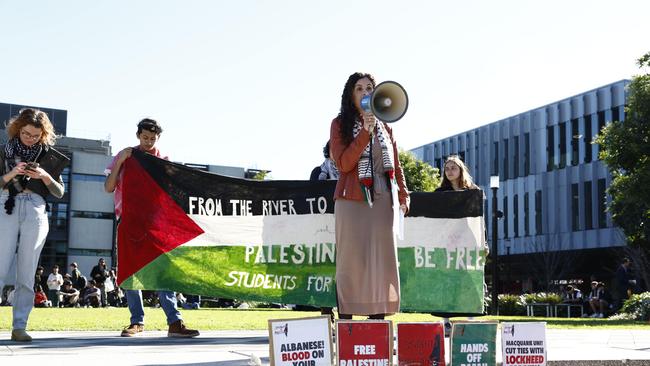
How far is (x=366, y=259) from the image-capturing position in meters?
5.50

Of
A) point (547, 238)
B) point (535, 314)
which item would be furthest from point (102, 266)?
point (547, 238)

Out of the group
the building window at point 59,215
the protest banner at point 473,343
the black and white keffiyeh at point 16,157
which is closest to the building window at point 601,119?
the building window at point 59,215

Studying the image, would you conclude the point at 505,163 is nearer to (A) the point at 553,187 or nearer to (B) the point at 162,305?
(A) the point at 553,187

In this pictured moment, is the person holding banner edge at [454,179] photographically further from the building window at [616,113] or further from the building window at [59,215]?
the building window at [59,215]

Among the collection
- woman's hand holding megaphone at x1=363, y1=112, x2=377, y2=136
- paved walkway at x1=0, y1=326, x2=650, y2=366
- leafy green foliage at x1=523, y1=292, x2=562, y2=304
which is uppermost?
woman's hand holding megaphone at x1=363, y1=112, x2=377, y2=136

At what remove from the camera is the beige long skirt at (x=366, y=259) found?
545 centimetres

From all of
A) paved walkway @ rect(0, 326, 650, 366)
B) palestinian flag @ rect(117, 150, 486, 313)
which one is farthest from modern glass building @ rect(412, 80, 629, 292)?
paved walkway @ rect(0, 326, 650, 366)

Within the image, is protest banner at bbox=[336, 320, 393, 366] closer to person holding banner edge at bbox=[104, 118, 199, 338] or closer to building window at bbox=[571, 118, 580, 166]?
person holding banner edge at bbox=[104, 118, 199, 338]

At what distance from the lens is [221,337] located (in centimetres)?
806

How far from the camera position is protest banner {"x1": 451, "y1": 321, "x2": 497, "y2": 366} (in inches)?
194

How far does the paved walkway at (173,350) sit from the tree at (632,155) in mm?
19480

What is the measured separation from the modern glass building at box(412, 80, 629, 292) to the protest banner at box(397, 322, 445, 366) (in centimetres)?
4626

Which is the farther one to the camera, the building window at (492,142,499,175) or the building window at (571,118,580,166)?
the building window at (492,142,499,175)

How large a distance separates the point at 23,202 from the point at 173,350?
1811 millimetres
